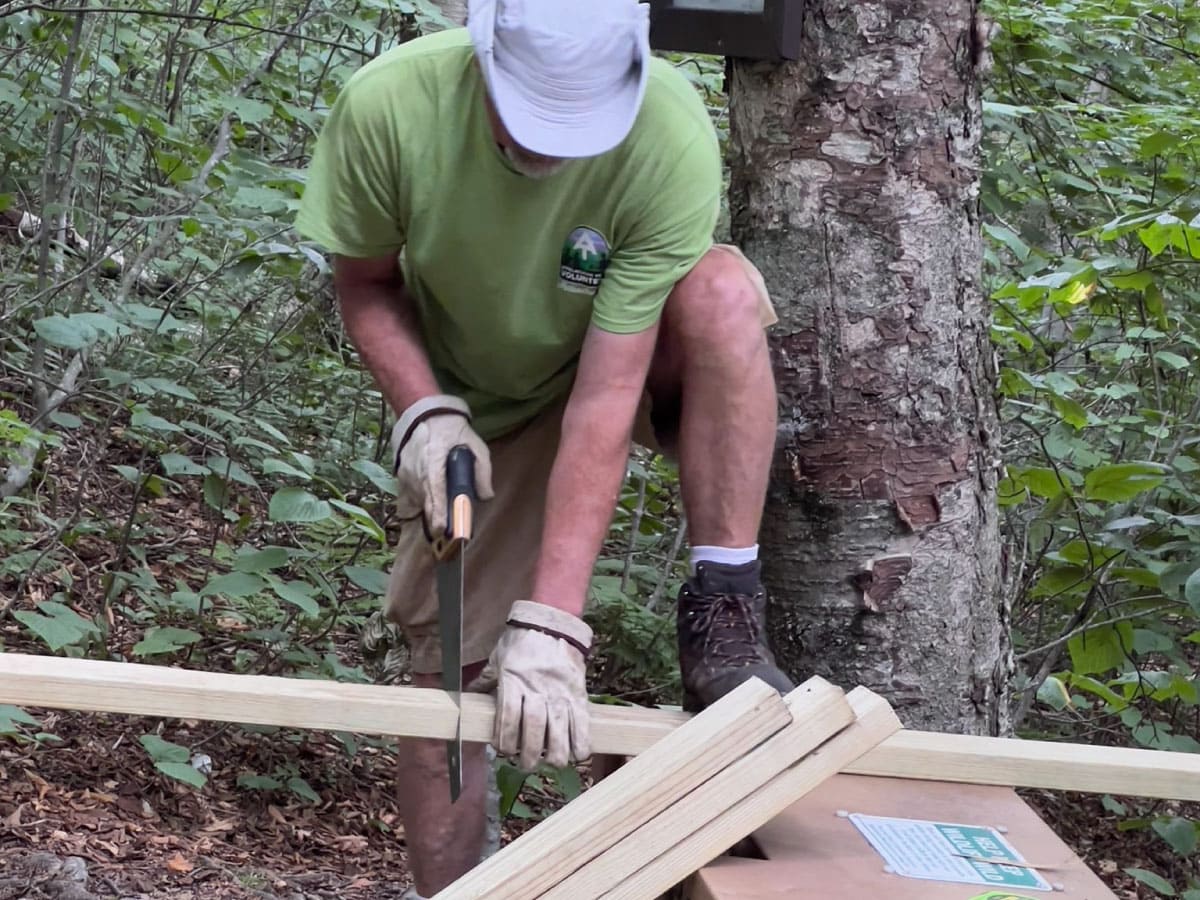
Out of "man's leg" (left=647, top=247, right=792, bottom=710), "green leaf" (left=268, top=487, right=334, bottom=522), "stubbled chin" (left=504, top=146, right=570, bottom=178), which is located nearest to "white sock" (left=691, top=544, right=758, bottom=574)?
"man's leg" (left=647, top=247, right=792, bottom=710)

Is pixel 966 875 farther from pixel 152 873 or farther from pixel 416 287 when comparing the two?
pixel 152 873

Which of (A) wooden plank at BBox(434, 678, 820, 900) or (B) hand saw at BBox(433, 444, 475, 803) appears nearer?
(A) wooden plank at BBox(434, 678, 820, 900)

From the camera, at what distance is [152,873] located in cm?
277

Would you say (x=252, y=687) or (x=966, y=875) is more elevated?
(x=252, y=687)

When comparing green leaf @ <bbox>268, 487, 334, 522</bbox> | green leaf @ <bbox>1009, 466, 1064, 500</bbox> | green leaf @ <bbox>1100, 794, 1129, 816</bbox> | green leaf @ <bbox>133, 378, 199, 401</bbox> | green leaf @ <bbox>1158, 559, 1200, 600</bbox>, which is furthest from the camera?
green leaf @ <bbox>1100, 794, 1129, 816</bbox>

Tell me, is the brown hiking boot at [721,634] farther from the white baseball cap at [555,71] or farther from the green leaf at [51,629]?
the green leaf at [51,629]

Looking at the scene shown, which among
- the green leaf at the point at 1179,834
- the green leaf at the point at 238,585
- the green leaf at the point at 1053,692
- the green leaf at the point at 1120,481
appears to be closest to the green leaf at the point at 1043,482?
the green leaf at the point at 1120,481

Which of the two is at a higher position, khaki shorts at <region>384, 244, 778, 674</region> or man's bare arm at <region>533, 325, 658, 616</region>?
man's bare arm at <region>533, 325, 658, 616</region>

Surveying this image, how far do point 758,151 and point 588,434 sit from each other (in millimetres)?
727

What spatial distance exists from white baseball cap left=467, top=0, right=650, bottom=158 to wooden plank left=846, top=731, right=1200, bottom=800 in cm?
101

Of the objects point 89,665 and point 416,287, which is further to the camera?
point 416,287

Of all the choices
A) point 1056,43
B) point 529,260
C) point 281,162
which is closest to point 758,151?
point 529,260

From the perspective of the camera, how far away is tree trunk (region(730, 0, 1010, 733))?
222 cm

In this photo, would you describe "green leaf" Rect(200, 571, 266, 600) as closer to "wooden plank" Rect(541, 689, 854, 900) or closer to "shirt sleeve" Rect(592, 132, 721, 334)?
"shirt sleeve" Rect(592, 132, 721, 334)
